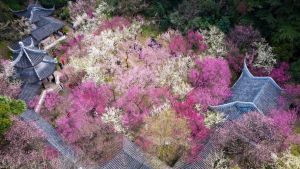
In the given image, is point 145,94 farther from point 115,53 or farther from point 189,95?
point 115,53

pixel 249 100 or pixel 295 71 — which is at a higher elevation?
pixel 295 71

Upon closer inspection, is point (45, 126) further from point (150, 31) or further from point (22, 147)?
point (150, 31)

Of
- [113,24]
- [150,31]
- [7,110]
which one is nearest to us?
[7,110]

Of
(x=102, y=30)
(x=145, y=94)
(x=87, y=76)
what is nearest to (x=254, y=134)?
(x=145, y=94)

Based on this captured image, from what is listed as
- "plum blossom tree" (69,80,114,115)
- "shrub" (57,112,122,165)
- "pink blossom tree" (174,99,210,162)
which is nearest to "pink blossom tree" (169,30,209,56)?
"pink blossom tree" (174,99,210,162)

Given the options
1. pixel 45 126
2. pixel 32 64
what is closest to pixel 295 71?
pixel 45 126

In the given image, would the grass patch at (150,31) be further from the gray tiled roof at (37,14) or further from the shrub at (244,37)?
the gray tiled roof at (37,14)

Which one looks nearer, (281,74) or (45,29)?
(281,74)
